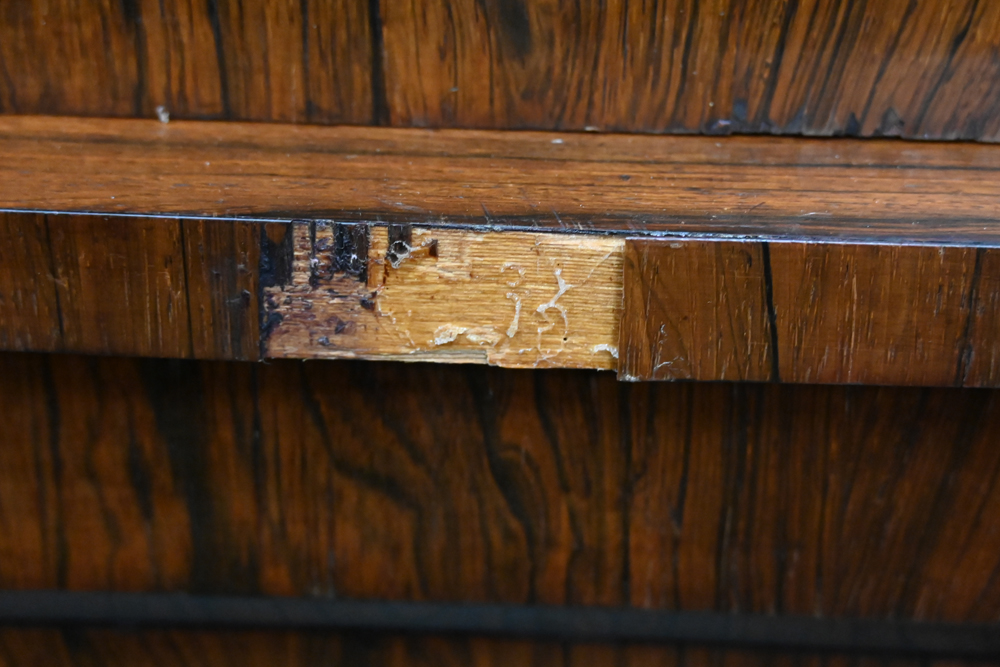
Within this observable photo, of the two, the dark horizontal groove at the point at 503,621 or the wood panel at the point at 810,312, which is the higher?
the wood panel at the point at 810,312

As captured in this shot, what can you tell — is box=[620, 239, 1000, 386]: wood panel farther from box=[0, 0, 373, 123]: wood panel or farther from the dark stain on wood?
box=[0, 0, 373, 123]: wood panel

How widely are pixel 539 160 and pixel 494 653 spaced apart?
43 cm

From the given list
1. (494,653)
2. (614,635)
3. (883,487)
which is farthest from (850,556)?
(494,653)

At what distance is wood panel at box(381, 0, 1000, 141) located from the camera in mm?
536

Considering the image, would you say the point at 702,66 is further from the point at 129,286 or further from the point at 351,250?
the point at 129,286

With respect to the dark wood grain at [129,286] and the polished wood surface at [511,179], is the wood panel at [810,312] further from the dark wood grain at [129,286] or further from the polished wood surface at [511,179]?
the dark wood grain at [129,286]

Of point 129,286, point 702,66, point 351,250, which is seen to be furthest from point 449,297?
point 702,66

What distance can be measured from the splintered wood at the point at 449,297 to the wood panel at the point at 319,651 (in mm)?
328

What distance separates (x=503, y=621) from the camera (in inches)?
23.7

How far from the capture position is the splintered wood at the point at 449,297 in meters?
0.40

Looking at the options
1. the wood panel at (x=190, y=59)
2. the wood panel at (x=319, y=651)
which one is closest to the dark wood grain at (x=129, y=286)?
the wood panel at (x=190, y=59)

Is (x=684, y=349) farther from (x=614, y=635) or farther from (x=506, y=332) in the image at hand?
(x=614, y=635)

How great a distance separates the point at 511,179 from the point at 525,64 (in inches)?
5.0

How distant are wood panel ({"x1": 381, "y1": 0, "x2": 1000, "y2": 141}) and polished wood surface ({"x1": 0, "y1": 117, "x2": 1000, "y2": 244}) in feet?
0.07
